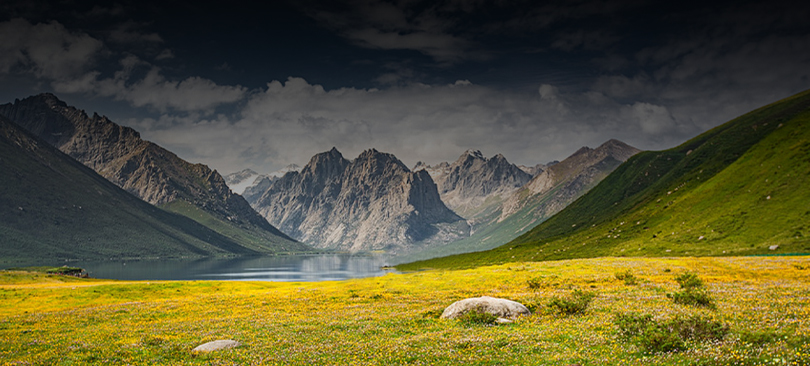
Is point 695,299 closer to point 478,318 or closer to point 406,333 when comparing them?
point 478,318

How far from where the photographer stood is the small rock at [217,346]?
2362cm

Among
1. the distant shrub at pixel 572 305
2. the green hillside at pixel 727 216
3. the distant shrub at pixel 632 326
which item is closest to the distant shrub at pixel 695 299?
the distant shrub at pixel 572 305

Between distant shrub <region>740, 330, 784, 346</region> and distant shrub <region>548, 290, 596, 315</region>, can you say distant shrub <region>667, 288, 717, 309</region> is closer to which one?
A: distant shrub <region>548, 290, 596, 315</region>

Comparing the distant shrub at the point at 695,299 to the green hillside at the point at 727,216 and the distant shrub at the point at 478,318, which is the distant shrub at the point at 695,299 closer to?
the distant shrub at the point at 478,318

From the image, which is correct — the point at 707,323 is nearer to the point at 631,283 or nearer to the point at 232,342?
the point at 232,342

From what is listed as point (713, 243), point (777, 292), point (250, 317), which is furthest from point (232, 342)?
point (713, 243)

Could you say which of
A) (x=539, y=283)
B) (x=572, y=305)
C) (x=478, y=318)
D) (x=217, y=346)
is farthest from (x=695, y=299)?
(x=217, y=346)

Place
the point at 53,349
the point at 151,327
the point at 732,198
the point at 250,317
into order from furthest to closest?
the point at 732,198
the point at 250,317
the point at 151,327
the point at 53,349

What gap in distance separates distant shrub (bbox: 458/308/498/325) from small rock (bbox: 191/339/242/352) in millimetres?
13186

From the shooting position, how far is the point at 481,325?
26969 mm

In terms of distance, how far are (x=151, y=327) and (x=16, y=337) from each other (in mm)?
8064

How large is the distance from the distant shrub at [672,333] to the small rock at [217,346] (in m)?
19.4

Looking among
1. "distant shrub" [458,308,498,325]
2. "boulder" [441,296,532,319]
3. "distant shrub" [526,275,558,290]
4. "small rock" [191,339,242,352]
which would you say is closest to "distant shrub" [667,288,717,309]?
"boulder" [441,296,532,319]

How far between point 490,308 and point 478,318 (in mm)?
1566
